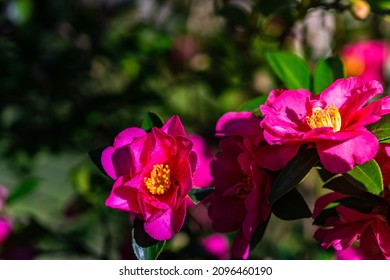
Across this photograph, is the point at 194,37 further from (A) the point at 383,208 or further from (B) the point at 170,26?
(A) the point at 383,208

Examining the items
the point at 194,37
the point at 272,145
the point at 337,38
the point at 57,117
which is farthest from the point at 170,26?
the point at 272,145

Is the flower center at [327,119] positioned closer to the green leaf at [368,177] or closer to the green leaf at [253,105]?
the green leaf at [368,177]

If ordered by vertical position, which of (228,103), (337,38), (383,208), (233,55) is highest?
(383,208)

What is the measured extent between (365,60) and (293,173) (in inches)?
56.3

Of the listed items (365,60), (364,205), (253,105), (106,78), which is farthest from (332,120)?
(106,78)

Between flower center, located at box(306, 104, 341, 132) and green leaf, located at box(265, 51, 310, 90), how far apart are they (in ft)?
0.66

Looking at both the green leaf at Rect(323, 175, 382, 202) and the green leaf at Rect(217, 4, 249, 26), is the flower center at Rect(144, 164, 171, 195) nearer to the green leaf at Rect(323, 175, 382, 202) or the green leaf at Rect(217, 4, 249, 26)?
the green leaf at Rect(323, 175, 382, 202)

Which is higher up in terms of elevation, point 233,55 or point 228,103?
point 233,55

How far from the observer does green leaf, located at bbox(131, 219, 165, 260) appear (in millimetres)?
804

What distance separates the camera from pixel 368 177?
0.75 m

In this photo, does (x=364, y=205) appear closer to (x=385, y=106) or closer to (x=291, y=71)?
(x=385, y=106)

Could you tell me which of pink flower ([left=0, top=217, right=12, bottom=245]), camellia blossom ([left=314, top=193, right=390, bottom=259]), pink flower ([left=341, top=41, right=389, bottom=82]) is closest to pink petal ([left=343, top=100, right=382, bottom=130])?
camellia blossom ([left=314, top=193, right=390, bottom=259])

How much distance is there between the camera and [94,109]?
5.88 ft

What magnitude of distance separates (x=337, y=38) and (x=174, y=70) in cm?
64
